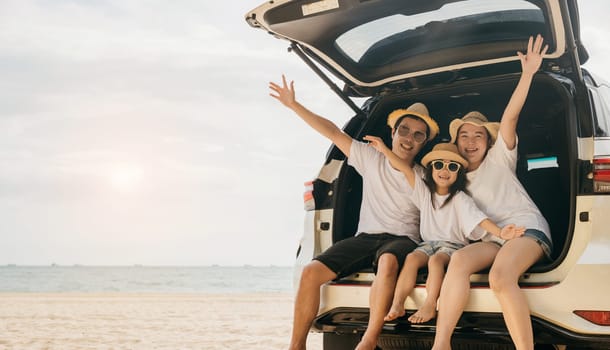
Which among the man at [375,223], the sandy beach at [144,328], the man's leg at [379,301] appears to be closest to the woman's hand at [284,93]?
the man at [375,223]

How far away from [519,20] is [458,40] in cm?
40

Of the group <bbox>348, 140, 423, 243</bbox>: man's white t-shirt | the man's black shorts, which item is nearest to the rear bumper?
the man's black shorts

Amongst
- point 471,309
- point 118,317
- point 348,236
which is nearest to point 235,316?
point 118,317

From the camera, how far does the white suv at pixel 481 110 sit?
3.71 meters

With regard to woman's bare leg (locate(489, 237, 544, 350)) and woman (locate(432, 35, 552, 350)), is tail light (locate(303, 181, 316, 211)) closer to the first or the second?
woman (locate(432, 35, 552, 350))

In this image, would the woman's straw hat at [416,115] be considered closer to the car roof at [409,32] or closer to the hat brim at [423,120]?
the hat brim at [423,120]

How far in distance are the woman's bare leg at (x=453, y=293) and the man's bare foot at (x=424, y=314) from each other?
0.13 feet

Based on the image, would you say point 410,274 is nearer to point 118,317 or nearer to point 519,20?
point 519,20

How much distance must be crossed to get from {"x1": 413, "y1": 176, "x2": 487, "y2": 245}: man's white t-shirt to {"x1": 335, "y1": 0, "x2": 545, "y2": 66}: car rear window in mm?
893

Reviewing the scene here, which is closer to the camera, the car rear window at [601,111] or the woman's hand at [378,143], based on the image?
the car rear window at [601,111]

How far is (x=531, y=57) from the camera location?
13.9 feet

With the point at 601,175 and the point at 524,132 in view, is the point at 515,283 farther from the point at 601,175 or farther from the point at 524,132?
the point at 524,132

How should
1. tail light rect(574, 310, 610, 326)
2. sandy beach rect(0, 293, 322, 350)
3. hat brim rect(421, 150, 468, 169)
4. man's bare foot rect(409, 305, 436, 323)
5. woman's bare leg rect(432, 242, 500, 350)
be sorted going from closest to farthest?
1. tail light rect(574, 310, 610, 326)
2. woman's bare leg rect(432, 242, 500, 350)
3. man's bare foot rect(409, 305, 436, 323)
4. hat brim rect(421, 150, 468, 169)
5. sandy beach rect(0, 293, 322, 350)

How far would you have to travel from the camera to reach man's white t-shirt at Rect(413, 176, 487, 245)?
4238 mm
